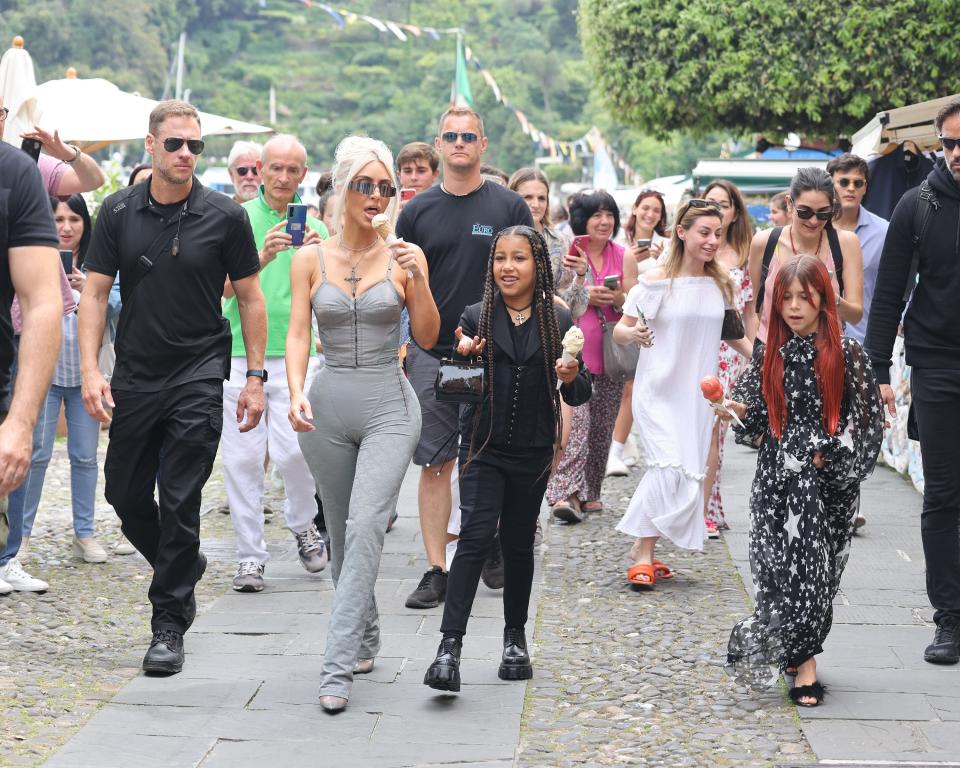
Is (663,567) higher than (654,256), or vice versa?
(654,256)

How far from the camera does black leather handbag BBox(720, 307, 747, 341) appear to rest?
7.39 metres

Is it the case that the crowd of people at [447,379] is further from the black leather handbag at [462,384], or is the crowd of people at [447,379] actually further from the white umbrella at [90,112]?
the white umbrella at [90,112]

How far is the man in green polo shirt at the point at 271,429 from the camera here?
283 inches

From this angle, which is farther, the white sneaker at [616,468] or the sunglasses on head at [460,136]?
the white sneaker at [616,468]

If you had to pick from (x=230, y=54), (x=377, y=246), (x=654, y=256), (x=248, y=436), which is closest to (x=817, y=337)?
(x=377, y=246)

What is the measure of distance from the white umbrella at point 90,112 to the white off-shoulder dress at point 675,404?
250 inches

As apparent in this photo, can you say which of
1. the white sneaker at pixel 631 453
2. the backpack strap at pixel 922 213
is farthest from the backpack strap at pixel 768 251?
the white sneaker at pixel 631 453

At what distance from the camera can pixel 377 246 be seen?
18.0ft

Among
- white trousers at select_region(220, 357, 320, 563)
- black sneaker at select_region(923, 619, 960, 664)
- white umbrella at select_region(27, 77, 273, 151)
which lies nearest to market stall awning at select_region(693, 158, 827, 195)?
white umbrella at select_region(27, 77, 273, 151)

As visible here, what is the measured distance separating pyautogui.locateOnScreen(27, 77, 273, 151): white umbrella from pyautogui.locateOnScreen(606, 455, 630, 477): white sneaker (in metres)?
4.80

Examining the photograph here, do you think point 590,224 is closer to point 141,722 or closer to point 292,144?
point 292,144

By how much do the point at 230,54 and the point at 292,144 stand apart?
538ft

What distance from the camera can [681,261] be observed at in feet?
24.0

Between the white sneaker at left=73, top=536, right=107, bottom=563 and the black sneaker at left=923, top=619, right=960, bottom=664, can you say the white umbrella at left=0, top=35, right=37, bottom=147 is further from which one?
the black sneaker at left=923, top=619, right=960, bottom=664
